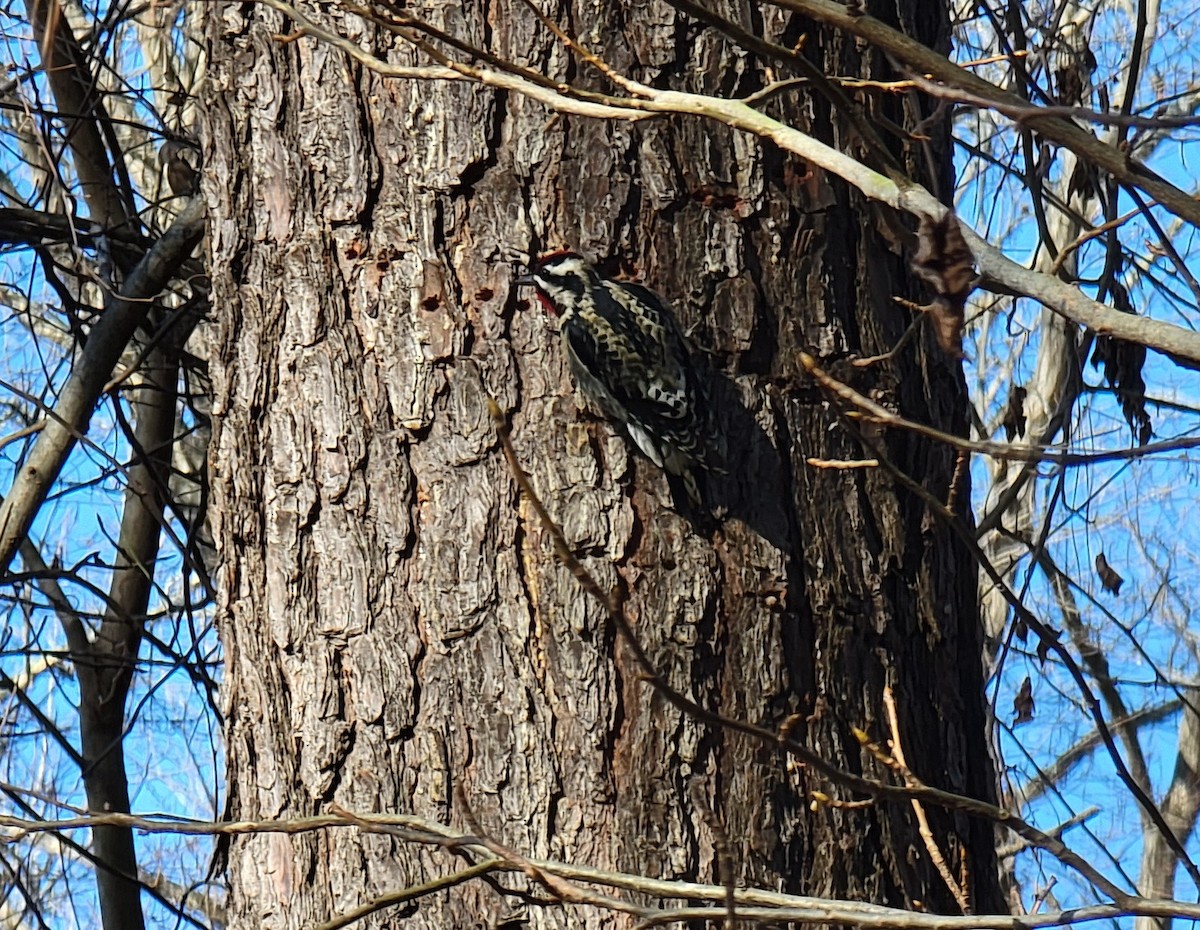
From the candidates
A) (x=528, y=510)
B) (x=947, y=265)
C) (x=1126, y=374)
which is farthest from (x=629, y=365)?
(x=947, y=265)

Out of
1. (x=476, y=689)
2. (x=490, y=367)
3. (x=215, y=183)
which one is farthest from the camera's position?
(x=215, y=183)

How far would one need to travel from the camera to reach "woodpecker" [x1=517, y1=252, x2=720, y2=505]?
2.34 meters

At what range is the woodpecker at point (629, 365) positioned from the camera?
7.66 ft

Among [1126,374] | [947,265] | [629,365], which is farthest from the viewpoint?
[1126,374]

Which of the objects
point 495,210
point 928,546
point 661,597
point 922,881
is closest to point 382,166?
point 495,210

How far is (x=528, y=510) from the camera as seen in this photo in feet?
7.47

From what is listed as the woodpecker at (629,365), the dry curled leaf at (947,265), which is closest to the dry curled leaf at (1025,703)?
the woodpecker at (629,365)

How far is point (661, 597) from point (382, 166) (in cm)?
85

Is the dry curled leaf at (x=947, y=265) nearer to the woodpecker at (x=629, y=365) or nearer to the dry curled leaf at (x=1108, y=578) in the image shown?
the woodpecker at (x=629, y=365)

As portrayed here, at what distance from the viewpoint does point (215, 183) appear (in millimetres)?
2582

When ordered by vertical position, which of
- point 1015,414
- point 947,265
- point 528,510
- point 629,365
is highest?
point 1015,414

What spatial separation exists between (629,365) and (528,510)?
60 centimetres

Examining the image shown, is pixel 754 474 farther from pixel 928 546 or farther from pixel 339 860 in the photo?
pixel 339 860

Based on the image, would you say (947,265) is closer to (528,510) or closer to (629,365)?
(528,510)
